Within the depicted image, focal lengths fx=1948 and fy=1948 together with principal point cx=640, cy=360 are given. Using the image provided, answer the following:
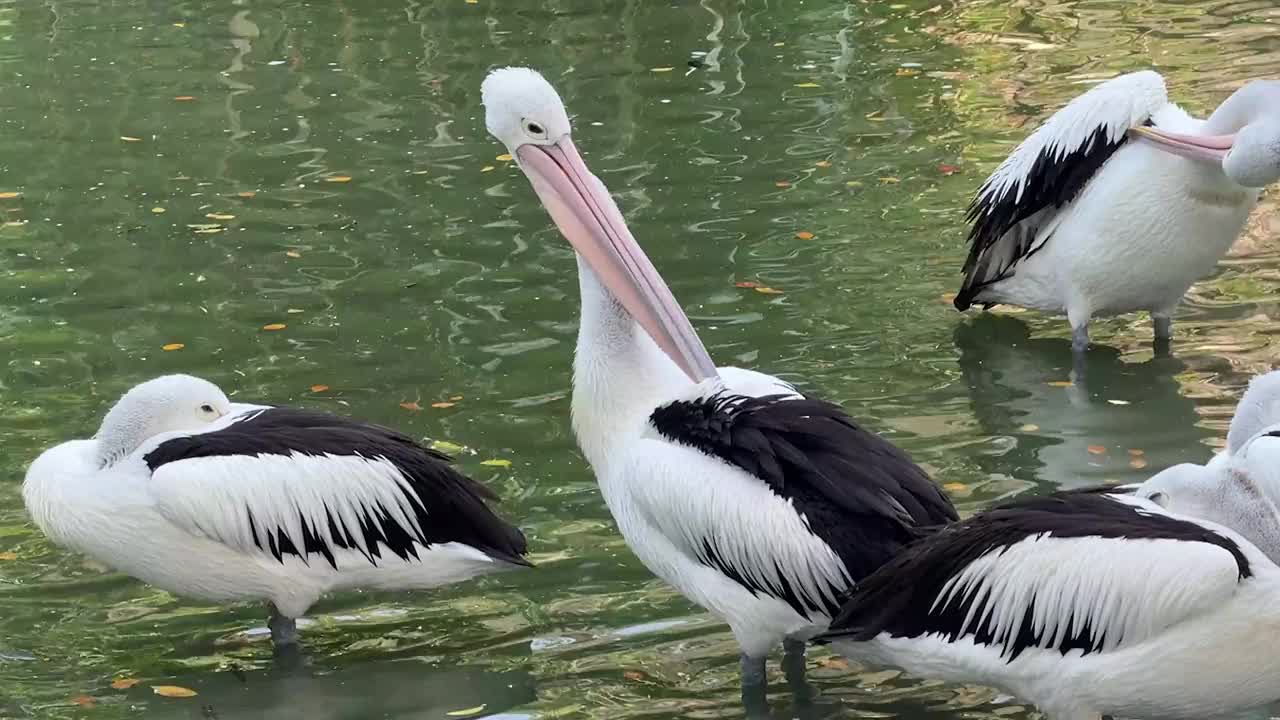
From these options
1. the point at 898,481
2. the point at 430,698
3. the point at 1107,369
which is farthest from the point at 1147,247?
the point at 430,698

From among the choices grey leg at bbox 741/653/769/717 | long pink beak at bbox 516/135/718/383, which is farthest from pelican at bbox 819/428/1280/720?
long pink beak at bbox 516/135/718/383

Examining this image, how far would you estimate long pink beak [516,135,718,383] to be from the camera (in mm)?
4734

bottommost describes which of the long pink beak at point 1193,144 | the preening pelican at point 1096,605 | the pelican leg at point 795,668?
the pelican leg at point 795,668

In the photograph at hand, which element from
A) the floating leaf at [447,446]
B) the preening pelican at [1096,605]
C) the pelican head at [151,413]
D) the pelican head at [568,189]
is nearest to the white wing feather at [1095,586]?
the preening pelican at [1096,605]

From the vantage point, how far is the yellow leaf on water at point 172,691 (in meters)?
4.72

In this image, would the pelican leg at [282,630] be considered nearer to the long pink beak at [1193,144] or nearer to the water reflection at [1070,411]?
the water reflection at [1070,411]

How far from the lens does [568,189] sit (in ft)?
16.6

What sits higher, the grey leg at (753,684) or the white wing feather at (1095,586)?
the white wing feather at (1095,586)

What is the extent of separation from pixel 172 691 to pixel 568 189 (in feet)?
5.27

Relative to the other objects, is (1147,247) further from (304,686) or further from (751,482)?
(304,686)

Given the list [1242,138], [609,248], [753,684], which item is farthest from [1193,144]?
[753,684]

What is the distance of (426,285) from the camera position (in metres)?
7.51

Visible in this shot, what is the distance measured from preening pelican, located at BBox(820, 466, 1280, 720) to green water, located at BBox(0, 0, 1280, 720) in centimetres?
40

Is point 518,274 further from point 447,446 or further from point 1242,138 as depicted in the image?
point 1242,138
